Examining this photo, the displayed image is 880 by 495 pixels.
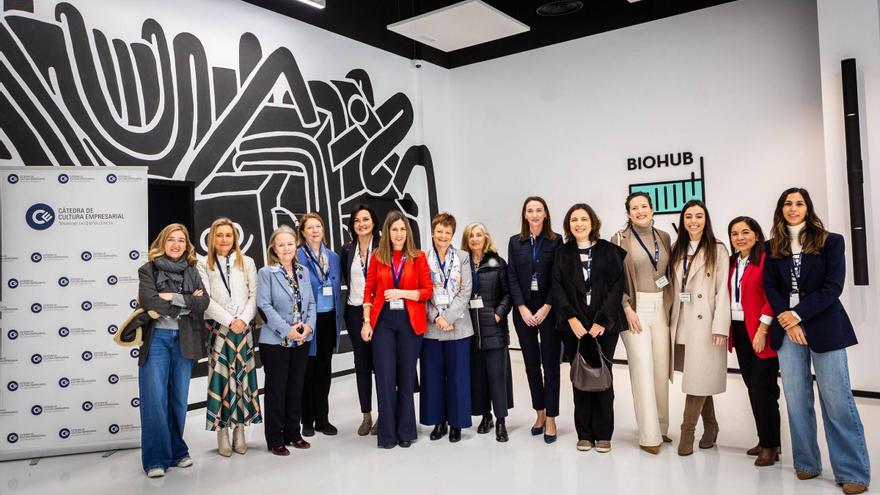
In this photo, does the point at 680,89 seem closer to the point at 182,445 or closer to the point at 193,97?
the point at 193,97

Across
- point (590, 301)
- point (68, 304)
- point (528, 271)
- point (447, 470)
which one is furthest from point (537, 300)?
point (68, 304)

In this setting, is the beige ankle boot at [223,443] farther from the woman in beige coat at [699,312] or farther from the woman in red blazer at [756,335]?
the woman in red blazer at [756,335]

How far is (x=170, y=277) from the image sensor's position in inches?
148

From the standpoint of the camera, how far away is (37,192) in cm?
413

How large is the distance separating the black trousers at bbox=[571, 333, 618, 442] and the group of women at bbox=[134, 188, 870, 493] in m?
0.01

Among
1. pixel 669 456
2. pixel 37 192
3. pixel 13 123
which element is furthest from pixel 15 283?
pixel 669 456

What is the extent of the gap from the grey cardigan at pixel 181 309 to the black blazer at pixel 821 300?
11.3ft

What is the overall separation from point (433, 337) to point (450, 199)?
4.66m

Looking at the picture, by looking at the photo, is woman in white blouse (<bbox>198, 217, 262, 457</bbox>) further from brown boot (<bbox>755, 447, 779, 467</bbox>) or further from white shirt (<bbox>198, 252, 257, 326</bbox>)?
brown boot (<bbox>755, 447, 779, 467</bbox>)

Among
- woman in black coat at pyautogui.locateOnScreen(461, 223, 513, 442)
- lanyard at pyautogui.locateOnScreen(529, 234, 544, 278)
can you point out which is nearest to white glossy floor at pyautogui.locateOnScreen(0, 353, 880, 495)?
woman in black coat at pyautogui.locateOnScreen(461, 223, 513, 442)

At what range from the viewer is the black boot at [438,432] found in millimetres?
4312

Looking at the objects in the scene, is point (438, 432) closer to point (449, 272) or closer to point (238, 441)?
point (449, 272)

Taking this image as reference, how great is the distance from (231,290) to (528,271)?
2059mm

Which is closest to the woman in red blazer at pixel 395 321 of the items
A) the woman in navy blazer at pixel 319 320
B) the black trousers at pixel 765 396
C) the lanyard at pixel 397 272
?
the lanyard at pixel 397 272
